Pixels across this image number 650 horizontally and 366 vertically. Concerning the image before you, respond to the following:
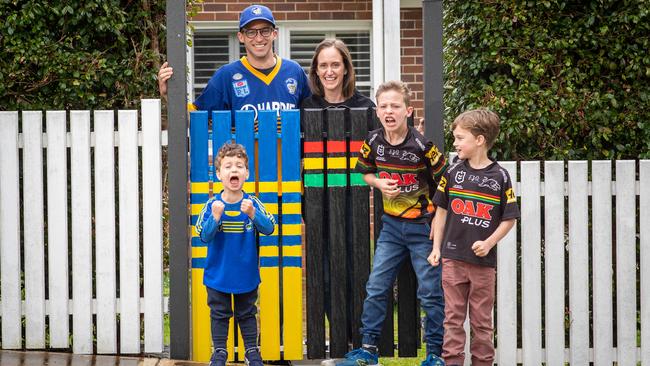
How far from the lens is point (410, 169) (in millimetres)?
5367

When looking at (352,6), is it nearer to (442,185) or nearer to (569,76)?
(569,76)

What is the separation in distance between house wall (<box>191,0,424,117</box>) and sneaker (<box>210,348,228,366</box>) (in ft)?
18.9

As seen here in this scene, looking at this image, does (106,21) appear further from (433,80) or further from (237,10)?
(237,10)

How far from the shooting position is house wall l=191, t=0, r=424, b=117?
35.0ft

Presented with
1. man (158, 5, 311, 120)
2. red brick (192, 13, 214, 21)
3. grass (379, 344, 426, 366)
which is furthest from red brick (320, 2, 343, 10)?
man (158, 5, 311, 120)

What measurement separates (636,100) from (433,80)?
145 centimetres

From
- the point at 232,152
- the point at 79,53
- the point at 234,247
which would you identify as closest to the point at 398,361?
the point at 234,247

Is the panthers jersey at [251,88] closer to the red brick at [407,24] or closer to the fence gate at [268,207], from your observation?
the fence gate at [268,207]

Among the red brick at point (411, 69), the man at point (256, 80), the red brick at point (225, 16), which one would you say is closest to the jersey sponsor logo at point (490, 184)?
the man at point (256, 80)

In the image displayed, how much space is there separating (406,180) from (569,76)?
4.90ft

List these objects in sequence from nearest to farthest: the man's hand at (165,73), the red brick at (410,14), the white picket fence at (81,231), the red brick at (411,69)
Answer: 1. the man's hand at (165,73)
2. the white picket fence at (81,231)
3. the red brick at (411,69)
4. the red brick at (410,14)

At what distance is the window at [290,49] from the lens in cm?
1089

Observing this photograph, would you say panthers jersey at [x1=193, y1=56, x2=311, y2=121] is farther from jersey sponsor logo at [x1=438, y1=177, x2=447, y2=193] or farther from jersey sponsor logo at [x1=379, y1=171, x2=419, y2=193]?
jersey sponsor logo at [x1=438, y1=177, x2=447, y2=193]

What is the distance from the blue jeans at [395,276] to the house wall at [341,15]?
5248 mm
